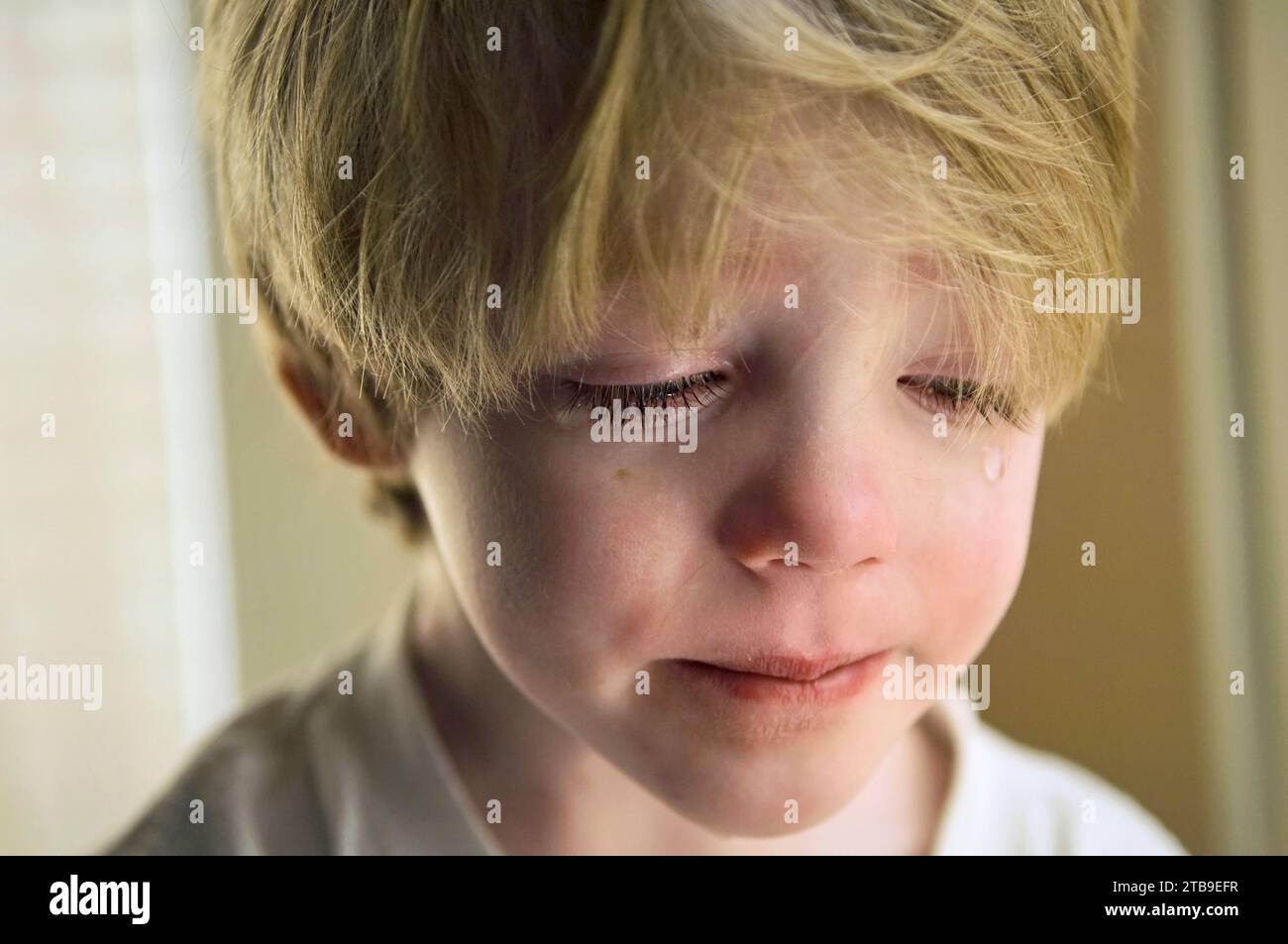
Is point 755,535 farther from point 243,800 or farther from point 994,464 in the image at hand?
point 243,800

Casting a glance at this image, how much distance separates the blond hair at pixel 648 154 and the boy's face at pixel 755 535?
0.02m

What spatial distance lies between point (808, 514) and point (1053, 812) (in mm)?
335

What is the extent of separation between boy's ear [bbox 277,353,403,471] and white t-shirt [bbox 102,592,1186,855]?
0.12m

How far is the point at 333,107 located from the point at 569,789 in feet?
1.17

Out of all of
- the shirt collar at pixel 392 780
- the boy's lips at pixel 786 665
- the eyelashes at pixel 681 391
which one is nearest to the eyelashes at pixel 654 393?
the eyelashes at pixel 681 391

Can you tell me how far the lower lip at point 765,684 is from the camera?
482 mm

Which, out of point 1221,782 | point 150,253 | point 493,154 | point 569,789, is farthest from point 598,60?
point 1221,782

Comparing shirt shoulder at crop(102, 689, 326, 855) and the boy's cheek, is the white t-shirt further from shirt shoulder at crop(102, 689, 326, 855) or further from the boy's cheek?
the boy's cheek

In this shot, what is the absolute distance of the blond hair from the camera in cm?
39

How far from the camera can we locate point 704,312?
42 centimetres

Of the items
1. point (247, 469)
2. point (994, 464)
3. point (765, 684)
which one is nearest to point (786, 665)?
point (765, 684)

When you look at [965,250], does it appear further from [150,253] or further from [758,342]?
[150,253]

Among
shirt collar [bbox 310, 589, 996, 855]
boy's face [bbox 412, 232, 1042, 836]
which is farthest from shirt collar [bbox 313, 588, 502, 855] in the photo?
boy's face [bbox 412, 232, 1042, 836]

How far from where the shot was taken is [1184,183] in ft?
2.15
